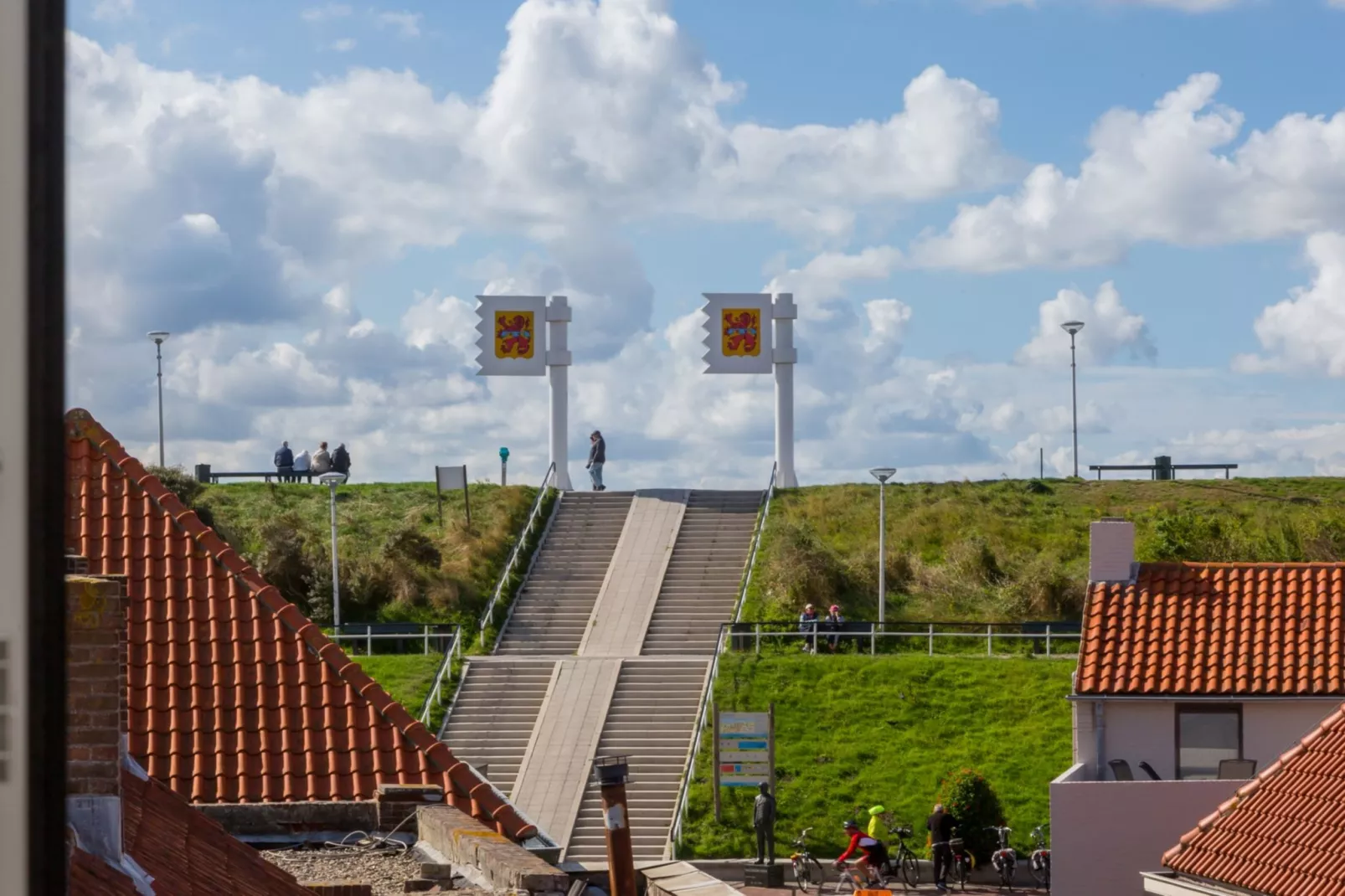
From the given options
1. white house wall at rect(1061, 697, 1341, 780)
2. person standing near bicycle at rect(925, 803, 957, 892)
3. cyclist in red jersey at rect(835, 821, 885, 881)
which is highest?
white house wall at rect(1061, 697, 1341, 780)

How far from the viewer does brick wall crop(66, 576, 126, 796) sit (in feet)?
22.4

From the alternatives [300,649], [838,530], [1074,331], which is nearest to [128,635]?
[300,649]

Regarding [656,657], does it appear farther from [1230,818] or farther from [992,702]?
[1230,818]

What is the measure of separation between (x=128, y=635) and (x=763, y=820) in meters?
17.0

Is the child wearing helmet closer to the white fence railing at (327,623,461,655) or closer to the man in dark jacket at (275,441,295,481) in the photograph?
the white fence railing at (327,623,461,655)

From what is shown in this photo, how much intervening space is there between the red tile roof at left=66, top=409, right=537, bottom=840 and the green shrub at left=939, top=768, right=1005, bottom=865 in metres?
17.5

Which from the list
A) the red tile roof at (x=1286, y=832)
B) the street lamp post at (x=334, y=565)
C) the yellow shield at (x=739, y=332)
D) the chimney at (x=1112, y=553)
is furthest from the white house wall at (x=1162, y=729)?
the yellow shield at (x=739, y=332)

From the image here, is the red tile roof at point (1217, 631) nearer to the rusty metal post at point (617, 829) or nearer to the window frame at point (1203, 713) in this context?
the window frame at point (1203, 713)

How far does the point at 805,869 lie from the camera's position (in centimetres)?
2892

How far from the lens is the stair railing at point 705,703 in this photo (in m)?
32.0

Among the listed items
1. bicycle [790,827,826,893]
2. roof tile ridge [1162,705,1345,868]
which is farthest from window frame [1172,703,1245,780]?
bicycle [790,827,826,893]

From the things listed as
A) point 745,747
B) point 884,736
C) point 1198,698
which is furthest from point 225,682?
point 884,736

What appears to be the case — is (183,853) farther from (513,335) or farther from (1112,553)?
(513,335)

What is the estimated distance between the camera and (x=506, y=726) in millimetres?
38125
